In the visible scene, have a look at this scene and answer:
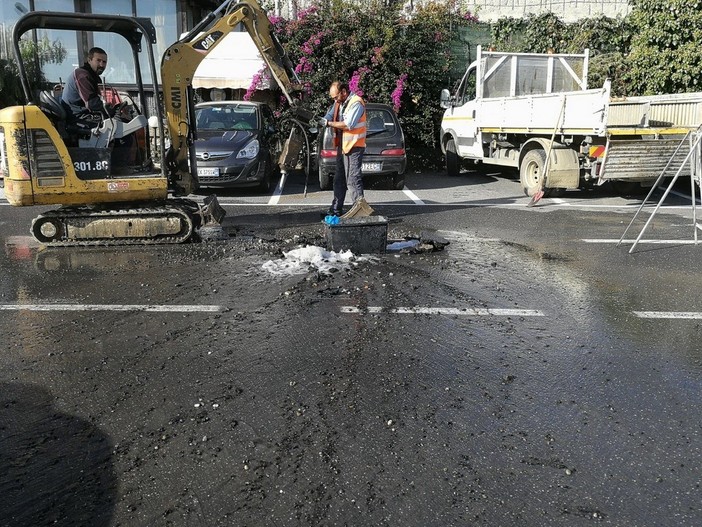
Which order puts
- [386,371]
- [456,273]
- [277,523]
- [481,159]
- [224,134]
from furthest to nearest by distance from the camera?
1. [481,159]
2. [224,134]
3. [456,273]
4. [386,371]
5. [277,523]

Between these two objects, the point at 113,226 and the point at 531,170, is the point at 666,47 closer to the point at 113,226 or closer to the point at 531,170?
the point at 531,170

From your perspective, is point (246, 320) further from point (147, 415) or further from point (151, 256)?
point (151, 256)

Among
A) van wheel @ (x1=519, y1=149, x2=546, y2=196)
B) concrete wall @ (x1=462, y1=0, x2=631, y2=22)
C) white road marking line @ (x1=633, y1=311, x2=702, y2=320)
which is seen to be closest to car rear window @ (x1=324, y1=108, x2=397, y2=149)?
van wheel @ (x1=519, y1=149, x2=546, y2=196)

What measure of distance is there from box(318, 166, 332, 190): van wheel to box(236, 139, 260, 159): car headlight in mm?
1407

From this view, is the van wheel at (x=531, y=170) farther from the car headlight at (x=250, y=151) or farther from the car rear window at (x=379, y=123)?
the car headlight at (x=250, y=151)

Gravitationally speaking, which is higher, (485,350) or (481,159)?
(481,159)

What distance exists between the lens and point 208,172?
12.3 m

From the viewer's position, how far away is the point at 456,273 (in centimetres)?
705

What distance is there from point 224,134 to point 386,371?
9489 mm

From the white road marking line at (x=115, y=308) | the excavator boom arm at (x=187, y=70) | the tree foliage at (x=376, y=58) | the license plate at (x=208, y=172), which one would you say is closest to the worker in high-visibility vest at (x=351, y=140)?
the excavator boom arm at (x=187, y=70)

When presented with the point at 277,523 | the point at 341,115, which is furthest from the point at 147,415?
the point at 341,115

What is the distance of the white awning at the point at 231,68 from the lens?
17.0 metres

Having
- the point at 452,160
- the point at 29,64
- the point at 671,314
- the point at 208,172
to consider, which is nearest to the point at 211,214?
the point at 208,172

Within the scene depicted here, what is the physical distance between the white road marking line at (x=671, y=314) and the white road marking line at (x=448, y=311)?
2.93 ft
